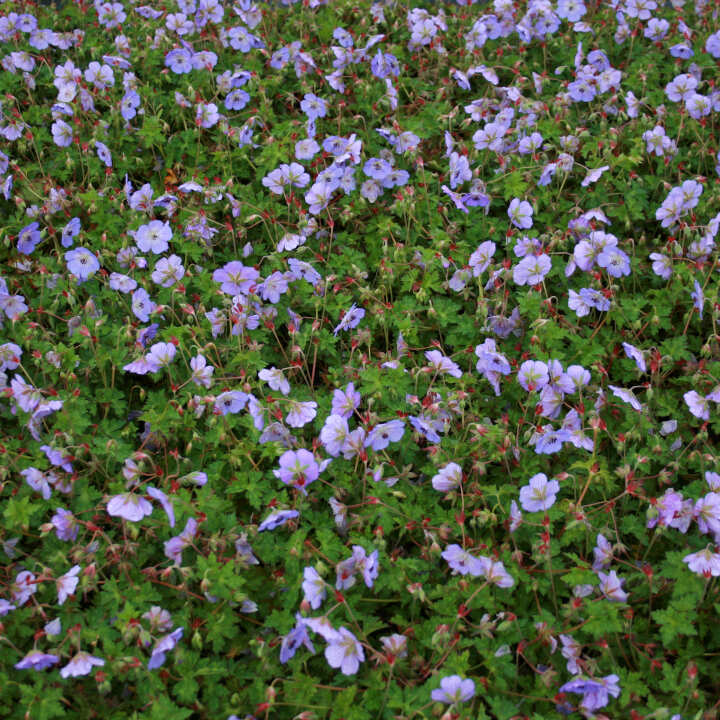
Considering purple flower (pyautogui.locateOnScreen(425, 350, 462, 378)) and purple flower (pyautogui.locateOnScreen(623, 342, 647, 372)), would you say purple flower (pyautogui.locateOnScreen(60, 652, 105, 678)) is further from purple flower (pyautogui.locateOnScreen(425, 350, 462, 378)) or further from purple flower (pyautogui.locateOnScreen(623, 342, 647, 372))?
purple flower (pyautogui.locateOnScreen(623, 342, 647, 372))

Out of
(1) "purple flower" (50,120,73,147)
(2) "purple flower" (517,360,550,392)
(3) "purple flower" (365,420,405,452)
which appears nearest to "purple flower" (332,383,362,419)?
(3) "purple flower" (365,420,405,452)

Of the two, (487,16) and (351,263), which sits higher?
(487,16)

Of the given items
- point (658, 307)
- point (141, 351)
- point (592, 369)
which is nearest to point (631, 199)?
point (658, 307)

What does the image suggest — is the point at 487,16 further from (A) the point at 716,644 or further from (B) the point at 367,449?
(A) the point at 716,644

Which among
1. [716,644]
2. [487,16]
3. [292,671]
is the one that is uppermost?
[487,16]

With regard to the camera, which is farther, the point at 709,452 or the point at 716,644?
the point at 709,452

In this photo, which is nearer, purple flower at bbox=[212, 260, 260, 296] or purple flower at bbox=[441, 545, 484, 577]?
purple flower at bbox=[441, 545, 484, 577]
